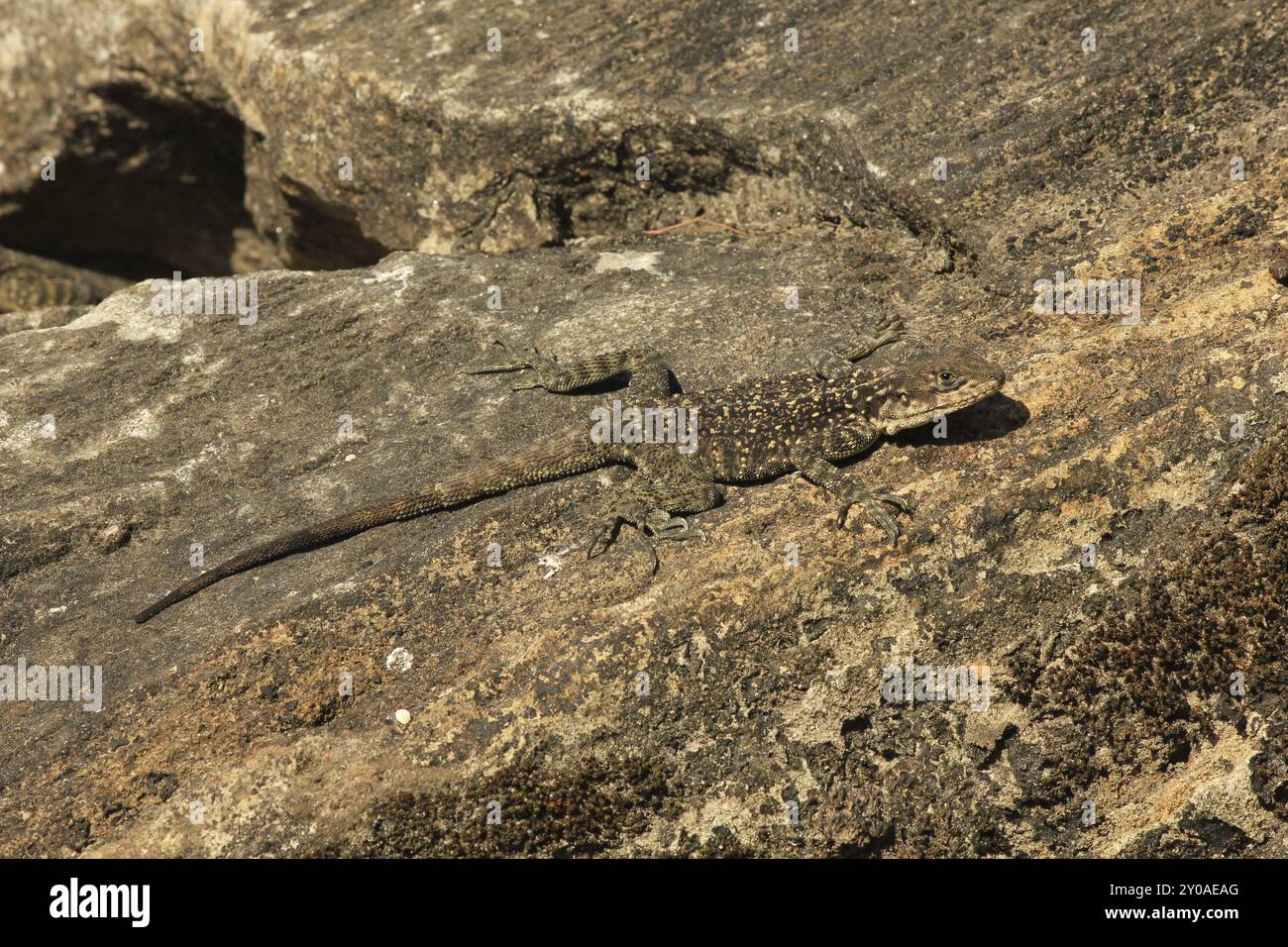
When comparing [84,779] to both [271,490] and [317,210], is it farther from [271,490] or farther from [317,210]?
[317,210]

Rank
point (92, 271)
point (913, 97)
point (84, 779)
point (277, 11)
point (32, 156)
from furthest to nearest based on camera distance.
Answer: point (92, 271)
point (32, 156)
point (277, 11)
point (913, 97)
point (84, 779)

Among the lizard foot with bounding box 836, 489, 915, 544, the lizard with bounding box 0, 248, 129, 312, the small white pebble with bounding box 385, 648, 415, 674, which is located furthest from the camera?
the lizard with bounding box 0, 248, 129, 312

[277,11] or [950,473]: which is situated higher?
[277,11]

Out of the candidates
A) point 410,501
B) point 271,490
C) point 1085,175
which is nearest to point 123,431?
point 271,490

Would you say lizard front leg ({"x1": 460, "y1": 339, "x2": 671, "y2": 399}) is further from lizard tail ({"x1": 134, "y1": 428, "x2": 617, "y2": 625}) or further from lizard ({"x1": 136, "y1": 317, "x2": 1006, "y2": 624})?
Answer: lizard tail ({"x1": 134, "y1": 428, "x2": 617, "y2": 625})

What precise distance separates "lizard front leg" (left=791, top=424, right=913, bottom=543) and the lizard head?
0.20m

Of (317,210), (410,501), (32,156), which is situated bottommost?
(410,501)

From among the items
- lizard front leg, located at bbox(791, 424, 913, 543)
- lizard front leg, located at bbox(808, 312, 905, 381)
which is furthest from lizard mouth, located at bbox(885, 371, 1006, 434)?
lizard front leg, located at bbox(808, 312, 905, 381)

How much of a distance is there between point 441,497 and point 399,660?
139 centimetres

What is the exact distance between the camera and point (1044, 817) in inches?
269

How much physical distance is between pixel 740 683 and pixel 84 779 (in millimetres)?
3990

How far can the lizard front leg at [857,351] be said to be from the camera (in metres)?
8.51

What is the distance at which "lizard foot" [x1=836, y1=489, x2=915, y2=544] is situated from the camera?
7188 millimetres

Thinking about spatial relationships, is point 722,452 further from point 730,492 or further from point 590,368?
point 590,368
